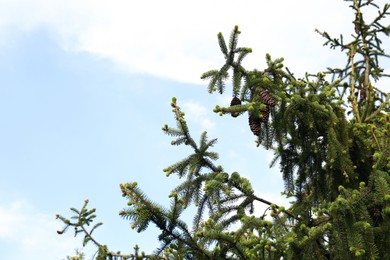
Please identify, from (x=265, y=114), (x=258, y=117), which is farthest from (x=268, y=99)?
(x=258, y=117)

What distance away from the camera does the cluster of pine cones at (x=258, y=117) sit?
5.12 metres

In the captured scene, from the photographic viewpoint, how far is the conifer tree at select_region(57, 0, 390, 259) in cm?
411

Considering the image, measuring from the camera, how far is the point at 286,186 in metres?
6.39

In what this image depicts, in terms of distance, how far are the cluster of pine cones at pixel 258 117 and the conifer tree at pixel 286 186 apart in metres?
0.01

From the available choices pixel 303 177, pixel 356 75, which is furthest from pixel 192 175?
pixel 356 75

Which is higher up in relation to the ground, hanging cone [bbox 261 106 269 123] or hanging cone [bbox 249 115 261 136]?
hanging cone [bbox 261 106 269 123]

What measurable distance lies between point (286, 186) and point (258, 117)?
1.72 m

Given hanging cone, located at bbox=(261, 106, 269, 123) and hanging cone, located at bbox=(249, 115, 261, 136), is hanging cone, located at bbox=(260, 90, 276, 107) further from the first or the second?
hanging cone, located at bbox=(249, 115, 261, 136)

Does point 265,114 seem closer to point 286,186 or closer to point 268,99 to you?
point 268,99

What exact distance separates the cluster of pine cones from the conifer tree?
12mm

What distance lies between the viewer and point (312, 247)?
4.50m

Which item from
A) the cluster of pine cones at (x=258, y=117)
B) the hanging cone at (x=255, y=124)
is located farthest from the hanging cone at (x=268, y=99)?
the hanging cone at (x=255, y=124)

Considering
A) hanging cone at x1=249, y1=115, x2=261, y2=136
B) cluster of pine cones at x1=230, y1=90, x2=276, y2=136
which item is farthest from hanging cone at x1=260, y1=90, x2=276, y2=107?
hanging cone at x1=249, y1=115, x2=261, y2=136

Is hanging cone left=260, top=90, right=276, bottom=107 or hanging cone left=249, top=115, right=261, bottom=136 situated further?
hanging cone left=260, top=90, right=276, bottom=107
